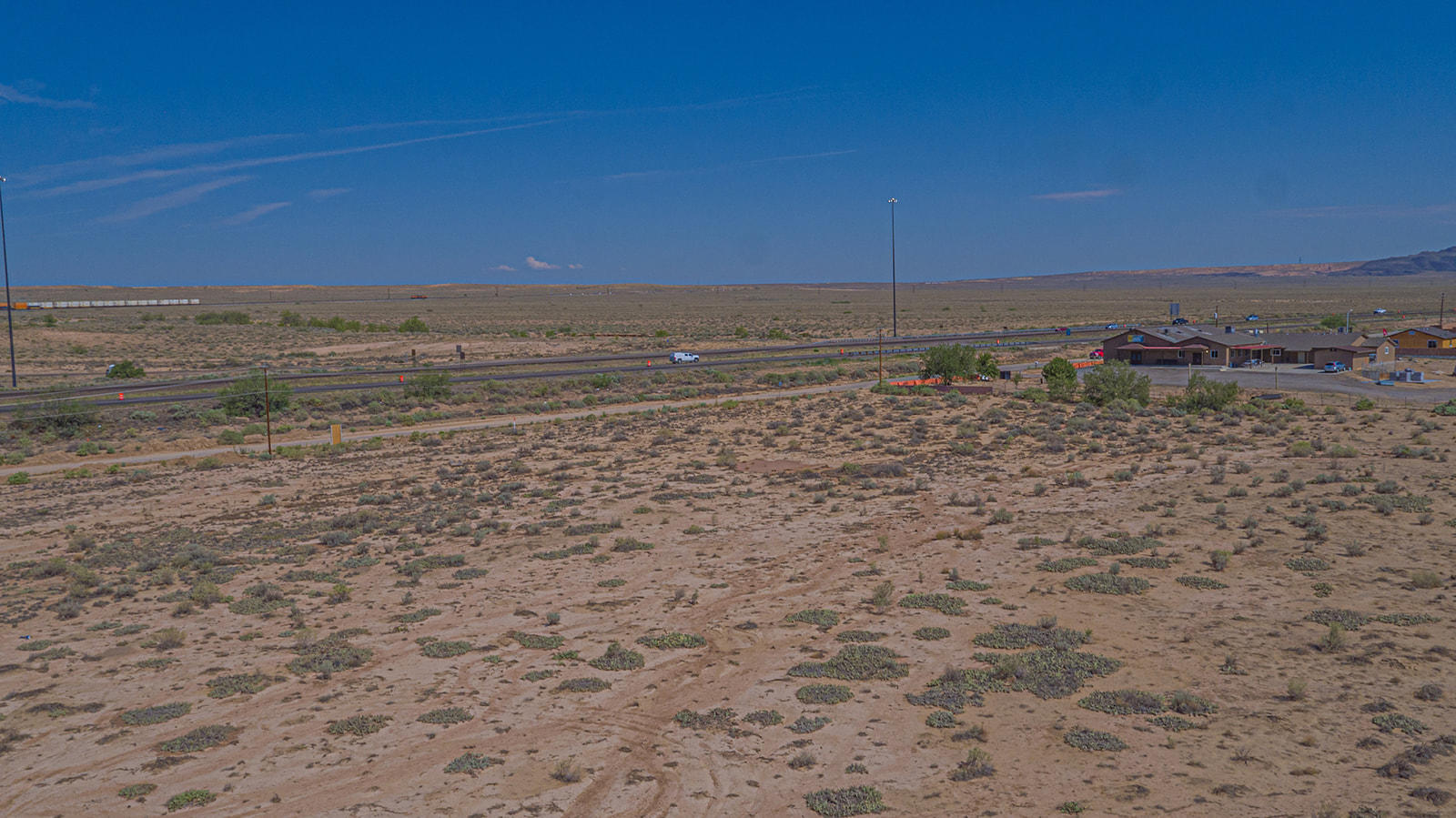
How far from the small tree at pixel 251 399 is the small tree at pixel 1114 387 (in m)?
39.1

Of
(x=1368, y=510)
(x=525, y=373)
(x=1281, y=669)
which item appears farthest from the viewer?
(x=525, y=373)

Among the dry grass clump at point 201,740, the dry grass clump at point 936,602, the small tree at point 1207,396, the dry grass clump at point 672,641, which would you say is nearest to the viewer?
the dry grass clump at point 201,740

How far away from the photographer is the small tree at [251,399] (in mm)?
46156

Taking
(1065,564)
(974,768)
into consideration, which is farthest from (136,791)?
(1065,564)

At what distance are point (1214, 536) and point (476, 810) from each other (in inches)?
702

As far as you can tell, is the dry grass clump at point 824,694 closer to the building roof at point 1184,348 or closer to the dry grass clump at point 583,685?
the dry grass clump at point 583,685

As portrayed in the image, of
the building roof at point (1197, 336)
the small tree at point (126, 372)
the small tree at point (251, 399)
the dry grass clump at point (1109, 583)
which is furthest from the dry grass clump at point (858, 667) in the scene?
the building roof at point (1197, 336)

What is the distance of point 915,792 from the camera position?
36.5ft

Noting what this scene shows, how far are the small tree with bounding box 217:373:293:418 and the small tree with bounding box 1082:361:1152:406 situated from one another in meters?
39.1

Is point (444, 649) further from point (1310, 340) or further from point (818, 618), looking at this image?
point (1310, 340)

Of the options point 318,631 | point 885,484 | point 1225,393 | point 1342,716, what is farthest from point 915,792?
point 1225,393

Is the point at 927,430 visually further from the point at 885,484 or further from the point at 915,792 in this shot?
the point at 915,792

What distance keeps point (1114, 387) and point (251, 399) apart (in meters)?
41.4

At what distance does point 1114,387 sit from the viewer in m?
47.1
